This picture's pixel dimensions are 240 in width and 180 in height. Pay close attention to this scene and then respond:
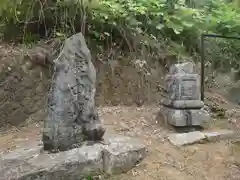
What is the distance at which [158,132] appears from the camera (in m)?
5.32

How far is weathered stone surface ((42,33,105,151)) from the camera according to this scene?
3906 millimetres

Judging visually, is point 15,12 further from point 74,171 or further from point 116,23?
point 74,171

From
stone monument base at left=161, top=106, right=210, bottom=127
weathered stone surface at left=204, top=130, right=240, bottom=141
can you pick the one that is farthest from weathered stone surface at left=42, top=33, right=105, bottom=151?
weathered stone surface at left=204, top=130, right=240, bottom=141

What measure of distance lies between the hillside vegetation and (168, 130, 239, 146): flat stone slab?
2.11m

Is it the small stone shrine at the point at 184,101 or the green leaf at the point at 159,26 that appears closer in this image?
the small stone shrine at the point at 184,101

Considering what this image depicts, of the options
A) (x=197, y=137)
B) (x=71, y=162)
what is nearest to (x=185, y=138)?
(x=197, y=137)

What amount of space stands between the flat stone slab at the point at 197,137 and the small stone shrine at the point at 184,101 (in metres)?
0.24

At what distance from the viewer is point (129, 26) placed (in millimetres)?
7246

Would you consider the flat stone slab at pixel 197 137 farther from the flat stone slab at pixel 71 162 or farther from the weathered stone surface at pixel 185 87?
the flat stone slab at pixel 71 162

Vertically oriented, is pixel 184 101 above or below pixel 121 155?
above

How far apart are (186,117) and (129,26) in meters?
2.75

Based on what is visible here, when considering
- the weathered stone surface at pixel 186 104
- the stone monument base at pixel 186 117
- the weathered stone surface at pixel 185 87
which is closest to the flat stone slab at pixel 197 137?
the stone monument base at pixel 186 117

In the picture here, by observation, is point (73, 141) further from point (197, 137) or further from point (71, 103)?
point (197, 137)

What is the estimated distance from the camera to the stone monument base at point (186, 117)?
17.4 ft
